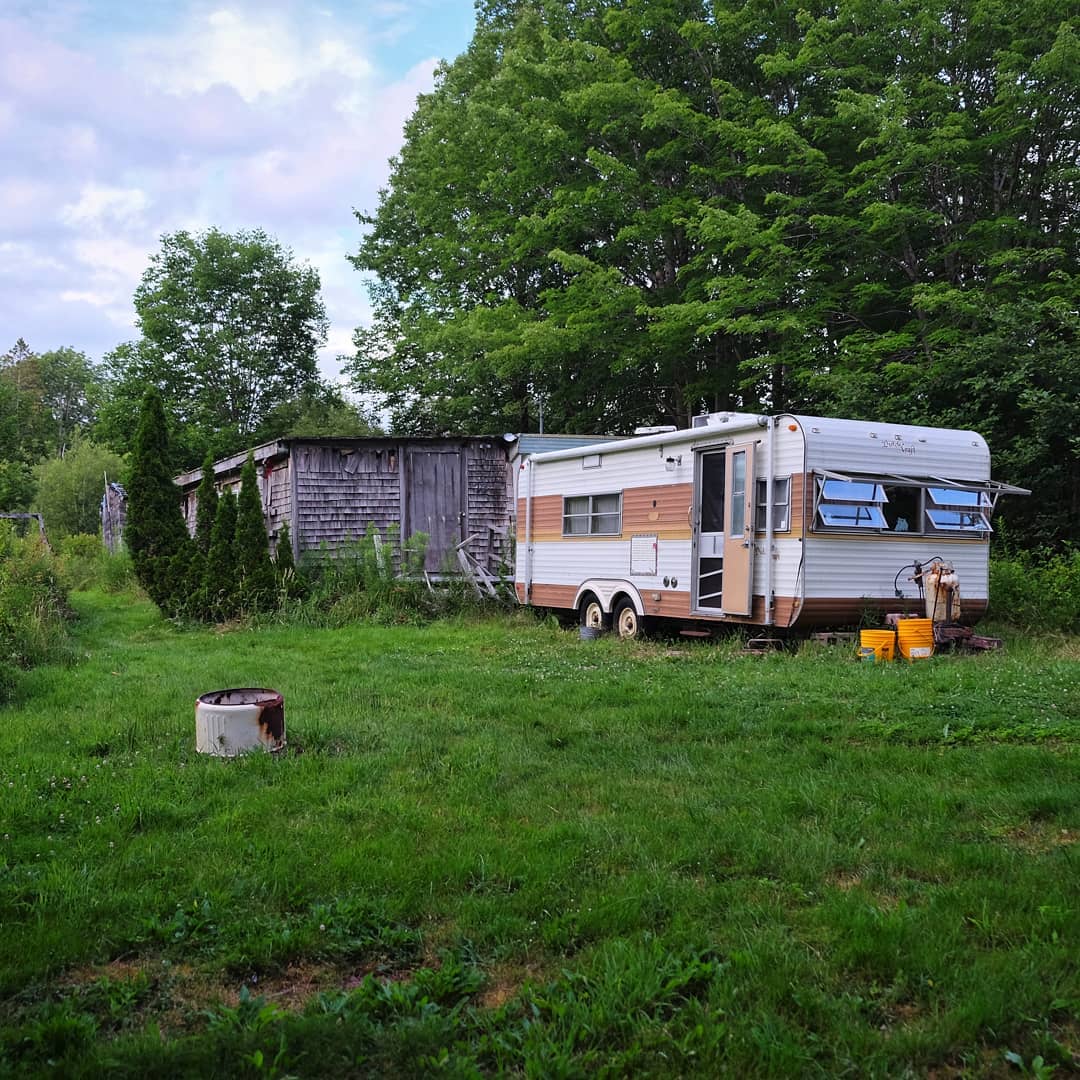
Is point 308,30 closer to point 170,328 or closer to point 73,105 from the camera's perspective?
point 73,105

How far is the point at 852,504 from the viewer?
10.0 meters

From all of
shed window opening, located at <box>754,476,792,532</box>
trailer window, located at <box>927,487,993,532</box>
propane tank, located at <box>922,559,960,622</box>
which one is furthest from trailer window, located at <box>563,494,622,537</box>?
propane tank, located at <box>922,559,960,622</box>

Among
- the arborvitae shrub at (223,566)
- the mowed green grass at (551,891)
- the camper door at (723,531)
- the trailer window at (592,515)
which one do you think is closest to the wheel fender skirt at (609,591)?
the trailer window at (592,515)

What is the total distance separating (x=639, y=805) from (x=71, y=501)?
34.7 m

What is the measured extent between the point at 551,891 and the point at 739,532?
→ 7.51 meters

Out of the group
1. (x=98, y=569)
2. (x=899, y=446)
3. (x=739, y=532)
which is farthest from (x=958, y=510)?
(x=98, y=569)

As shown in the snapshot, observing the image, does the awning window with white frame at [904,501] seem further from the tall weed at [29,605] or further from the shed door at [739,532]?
the tall weed at [29,605]

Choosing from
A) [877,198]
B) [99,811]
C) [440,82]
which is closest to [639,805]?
[99,811]

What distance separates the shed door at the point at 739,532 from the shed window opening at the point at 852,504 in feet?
2.81

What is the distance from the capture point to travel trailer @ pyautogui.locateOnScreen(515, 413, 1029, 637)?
390 inches

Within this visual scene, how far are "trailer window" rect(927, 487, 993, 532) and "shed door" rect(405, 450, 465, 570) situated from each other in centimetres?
873

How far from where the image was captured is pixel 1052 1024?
103 inches

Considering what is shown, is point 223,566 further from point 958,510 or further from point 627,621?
point 958,510

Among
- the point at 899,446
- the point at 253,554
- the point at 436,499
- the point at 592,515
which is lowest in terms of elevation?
the point at 253,554
